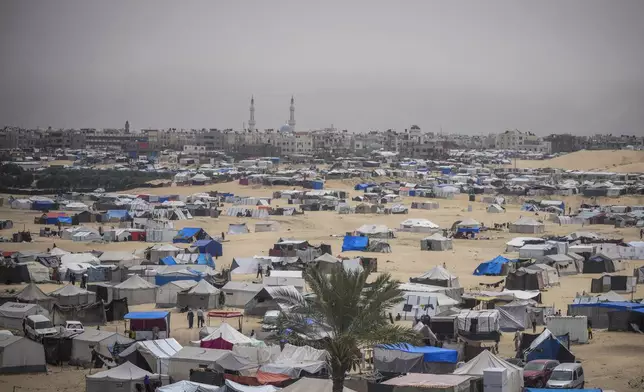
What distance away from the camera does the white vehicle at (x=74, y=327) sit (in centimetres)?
1825

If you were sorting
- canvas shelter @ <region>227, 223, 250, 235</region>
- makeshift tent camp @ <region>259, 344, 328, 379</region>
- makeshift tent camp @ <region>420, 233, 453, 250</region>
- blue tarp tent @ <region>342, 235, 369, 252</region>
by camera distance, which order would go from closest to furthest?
makeshift tent camp @ <region>259, 344, 328, 379</region>, blue tarp tent @ <region>342, 235, 369, 252</region>, makeshift tent camp @ <region>420, 233, 453, 250</region>, canvas shelter @ <region>227, 223, 250, 235</region>

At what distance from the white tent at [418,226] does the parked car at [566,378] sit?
30.5m

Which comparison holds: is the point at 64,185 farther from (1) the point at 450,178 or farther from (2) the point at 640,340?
(2) the point at 640,340

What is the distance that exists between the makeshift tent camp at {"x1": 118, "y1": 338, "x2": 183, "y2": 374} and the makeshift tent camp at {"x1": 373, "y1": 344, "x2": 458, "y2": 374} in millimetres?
3655

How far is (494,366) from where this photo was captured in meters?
14.5

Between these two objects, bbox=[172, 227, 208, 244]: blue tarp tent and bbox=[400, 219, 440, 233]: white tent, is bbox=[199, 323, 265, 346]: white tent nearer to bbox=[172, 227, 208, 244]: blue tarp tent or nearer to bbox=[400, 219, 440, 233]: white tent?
bbox=[172, 227, 208, 244]: blue tarp tent

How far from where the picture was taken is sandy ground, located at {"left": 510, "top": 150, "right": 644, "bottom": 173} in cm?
11331

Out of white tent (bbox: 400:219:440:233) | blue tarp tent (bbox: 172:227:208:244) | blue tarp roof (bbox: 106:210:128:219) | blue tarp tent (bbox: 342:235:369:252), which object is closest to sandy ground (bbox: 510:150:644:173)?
white tent (bbox: 400:219:440:233)

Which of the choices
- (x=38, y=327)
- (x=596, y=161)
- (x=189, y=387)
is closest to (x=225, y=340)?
(x=189, y=387)

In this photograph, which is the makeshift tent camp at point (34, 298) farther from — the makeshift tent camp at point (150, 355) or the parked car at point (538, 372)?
the parked car at point (538, 372)

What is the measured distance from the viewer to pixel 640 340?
18.9 metres

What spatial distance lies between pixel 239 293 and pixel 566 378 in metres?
10.6

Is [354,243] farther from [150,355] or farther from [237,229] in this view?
[150,355]

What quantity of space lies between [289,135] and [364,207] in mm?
94087
